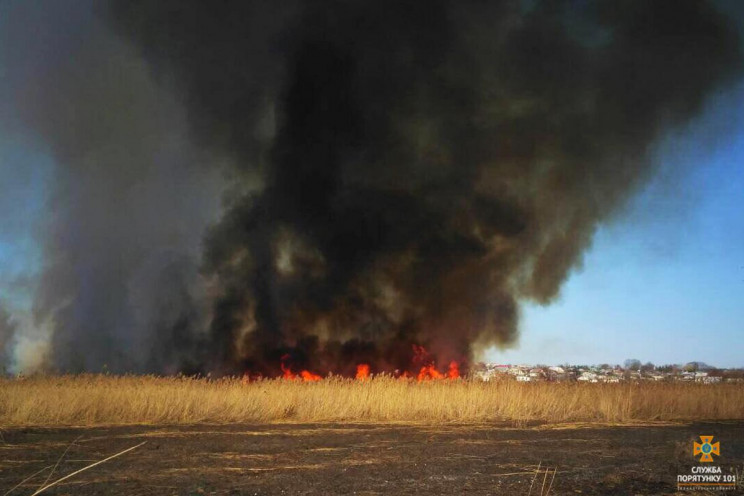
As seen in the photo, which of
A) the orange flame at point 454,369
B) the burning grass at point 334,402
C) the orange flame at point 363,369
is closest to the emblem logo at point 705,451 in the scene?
the burning grass at point 334,402

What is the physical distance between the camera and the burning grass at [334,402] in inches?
595

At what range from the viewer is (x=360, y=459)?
10086mm

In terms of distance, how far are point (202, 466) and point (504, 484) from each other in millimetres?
4889

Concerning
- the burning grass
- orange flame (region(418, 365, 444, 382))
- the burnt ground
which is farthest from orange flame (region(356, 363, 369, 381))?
the burnt ground

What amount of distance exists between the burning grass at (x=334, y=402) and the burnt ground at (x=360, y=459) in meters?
1.15

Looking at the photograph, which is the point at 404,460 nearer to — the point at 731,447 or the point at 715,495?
the point at 715,495

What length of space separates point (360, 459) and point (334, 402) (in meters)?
6.94

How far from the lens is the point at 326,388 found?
17844mm

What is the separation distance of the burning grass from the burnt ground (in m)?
1.15

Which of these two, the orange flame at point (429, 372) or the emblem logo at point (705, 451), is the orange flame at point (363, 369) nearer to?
the orange flame at point (429, 372)

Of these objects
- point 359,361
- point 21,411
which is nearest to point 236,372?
point 359,361

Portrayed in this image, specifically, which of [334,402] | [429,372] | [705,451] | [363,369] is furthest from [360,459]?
[363,369]

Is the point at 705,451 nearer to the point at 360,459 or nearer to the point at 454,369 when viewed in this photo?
the point at 360,459

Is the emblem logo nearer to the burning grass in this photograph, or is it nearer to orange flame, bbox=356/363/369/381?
the burning grass
